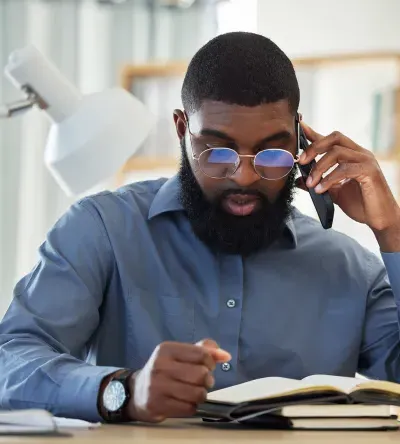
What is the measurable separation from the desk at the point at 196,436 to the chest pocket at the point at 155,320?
0.44 metres

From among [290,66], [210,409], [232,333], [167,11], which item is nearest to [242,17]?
[167,11]

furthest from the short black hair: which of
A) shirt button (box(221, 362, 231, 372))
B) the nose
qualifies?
shirt button (box(221, 362, 231, 372))

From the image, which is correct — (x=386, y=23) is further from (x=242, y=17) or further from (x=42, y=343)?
(x=42, y=343)

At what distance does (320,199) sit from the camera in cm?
179

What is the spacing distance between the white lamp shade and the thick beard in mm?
114

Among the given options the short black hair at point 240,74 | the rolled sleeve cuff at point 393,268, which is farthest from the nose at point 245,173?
the rolled sleeve cuff at point 393,268

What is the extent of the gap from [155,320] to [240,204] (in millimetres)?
263

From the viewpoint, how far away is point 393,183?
3.21 meters

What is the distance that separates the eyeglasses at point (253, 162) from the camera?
1640mm

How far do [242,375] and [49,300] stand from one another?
390 millimetres

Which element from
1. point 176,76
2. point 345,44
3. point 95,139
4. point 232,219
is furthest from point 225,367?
point 176,76

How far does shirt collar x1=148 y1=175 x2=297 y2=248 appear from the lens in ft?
5.96

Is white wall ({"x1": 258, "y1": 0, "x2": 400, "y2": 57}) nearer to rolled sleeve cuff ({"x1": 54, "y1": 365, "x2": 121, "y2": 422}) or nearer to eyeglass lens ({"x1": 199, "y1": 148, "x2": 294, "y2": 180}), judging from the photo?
eyeglass lens ({"x1": 199, "y1": 148, "x2": 294, "y2": 180})

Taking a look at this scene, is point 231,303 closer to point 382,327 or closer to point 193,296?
point 193,296
